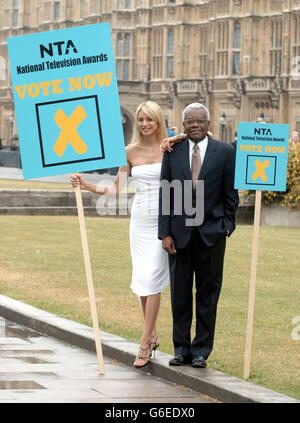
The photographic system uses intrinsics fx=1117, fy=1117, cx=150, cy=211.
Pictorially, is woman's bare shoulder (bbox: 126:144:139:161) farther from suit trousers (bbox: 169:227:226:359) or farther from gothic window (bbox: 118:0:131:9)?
gothic window (bbox: 118:0:131:9)

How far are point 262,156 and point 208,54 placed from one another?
44127mm

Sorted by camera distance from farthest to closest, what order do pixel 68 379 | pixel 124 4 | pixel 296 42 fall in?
pixel 124 4
pixel 296 42
pixel 68 379

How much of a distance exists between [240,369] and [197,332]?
1.31 feet

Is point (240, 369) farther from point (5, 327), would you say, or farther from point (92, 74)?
point (5, 327)

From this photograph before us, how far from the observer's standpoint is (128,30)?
5719 centimetres

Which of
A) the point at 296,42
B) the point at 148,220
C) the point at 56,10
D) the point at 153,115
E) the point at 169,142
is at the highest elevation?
the point at 153,115

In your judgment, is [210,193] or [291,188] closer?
[210,193]

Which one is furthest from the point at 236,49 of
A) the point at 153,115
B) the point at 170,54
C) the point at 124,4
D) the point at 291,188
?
the point at 153,115

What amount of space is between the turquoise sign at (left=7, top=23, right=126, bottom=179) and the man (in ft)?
1.69

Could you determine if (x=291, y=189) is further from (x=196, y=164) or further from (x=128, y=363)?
(x=196, y=164)

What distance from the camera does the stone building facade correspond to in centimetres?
4675

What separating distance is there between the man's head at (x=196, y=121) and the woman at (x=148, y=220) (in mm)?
422

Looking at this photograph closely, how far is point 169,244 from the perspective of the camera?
7953 millimetres

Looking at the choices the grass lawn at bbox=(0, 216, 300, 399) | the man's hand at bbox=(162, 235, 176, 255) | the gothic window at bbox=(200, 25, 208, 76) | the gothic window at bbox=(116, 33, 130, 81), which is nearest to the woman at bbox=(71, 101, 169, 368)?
the man's hand at bbox=(162, 235, 176, 255)
